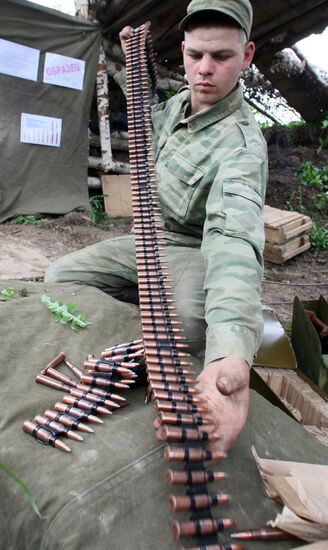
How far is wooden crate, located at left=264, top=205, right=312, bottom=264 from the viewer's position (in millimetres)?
7605

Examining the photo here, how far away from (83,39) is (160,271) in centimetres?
647

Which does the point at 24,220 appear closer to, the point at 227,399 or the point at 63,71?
the point at 63,71

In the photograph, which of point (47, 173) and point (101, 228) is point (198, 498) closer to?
point (101, 228)

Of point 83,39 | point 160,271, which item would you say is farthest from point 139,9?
point 160,271

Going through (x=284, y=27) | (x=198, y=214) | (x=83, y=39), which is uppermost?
(x=284, y=27)

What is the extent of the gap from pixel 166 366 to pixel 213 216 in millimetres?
962

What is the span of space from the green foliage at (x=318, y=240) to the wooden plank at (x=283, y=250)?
0.57 metres

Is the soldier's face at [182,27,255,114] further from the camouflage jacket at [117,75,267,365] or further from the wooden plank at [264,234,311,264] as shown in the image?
the wooden plank at [264,234,311,264]

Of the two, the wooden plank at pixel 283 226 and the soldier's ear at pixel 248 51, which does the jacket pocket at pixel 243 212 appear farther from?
the wooden plank at pixel 283 226

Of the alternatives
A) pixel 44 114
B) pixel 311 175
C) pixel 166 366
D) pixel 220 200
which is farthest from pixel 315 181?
pixel 166 366

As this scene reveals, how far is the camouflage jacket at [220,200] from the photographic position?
7.13 ft

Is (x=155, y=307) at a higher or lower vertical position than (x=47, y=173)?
lower

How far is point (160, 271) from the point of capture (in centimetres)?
305

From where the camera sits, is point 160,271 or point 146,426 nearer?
point 146,426
